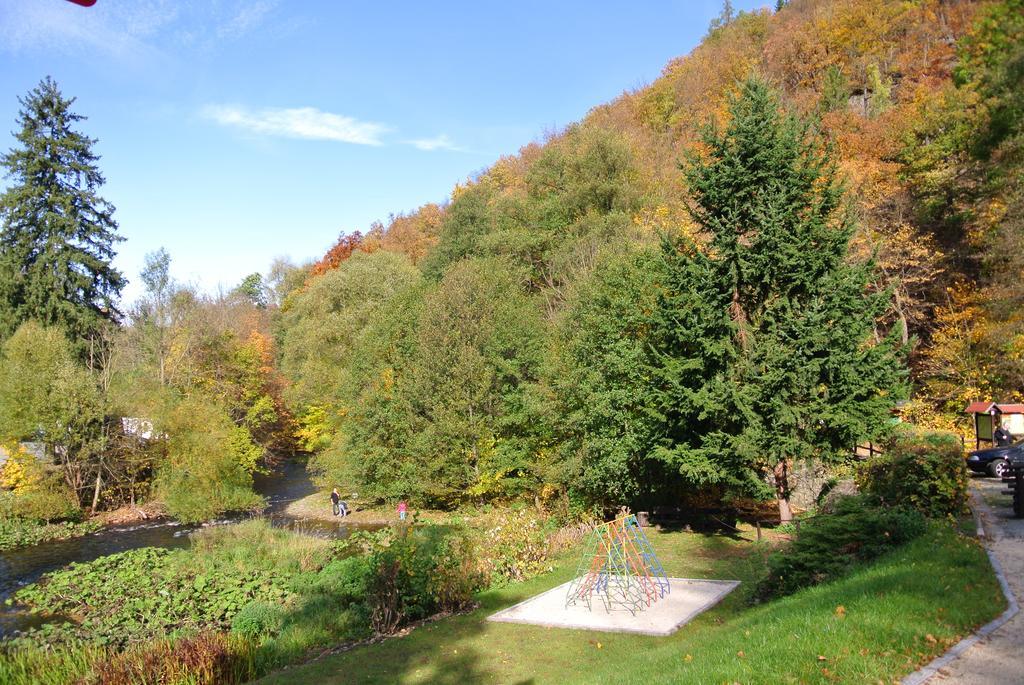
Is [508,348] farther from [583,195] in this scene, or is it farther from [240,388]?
[240,388]

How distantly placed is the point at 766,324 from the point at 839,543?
7.13 meters

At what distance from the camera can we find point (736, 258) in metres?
16.9

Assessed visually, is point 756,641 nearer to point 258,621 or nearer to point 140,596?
point 258,621

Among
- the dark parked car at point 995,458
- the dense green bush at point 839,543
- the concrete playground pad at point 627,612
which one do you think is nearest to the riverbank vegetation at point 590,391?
the dense green bush at point 839,543

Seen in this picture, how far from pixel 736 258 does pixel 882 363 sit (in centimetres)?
411

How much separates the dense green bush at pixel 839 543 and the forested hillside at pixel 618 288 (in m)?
5.24

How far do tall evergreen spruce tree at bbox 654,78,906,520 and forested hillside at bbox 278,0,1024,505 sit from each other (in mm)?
593

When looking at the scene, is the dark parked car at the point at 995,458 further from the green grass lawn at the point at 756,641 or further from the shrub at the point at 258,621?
the shrub at the point at 258,621

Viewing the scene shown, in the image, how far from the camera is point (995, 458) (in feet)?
65.9

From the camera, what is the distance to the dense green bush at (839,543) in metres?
10.6

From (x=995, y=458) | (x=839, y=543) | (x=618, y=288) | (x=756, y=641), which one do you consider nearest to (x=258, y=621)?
(x=756, y=641)

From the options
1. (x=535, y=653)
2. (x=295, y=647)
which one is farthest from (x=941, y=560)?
(x=295, y=647)

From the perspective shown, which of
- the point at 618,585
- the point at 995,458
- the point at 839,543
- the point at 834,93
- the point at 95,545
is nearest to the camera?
the point at 839,543

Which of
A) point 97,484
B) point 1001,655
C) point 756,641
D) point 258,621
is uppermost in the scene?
point 1001,655
